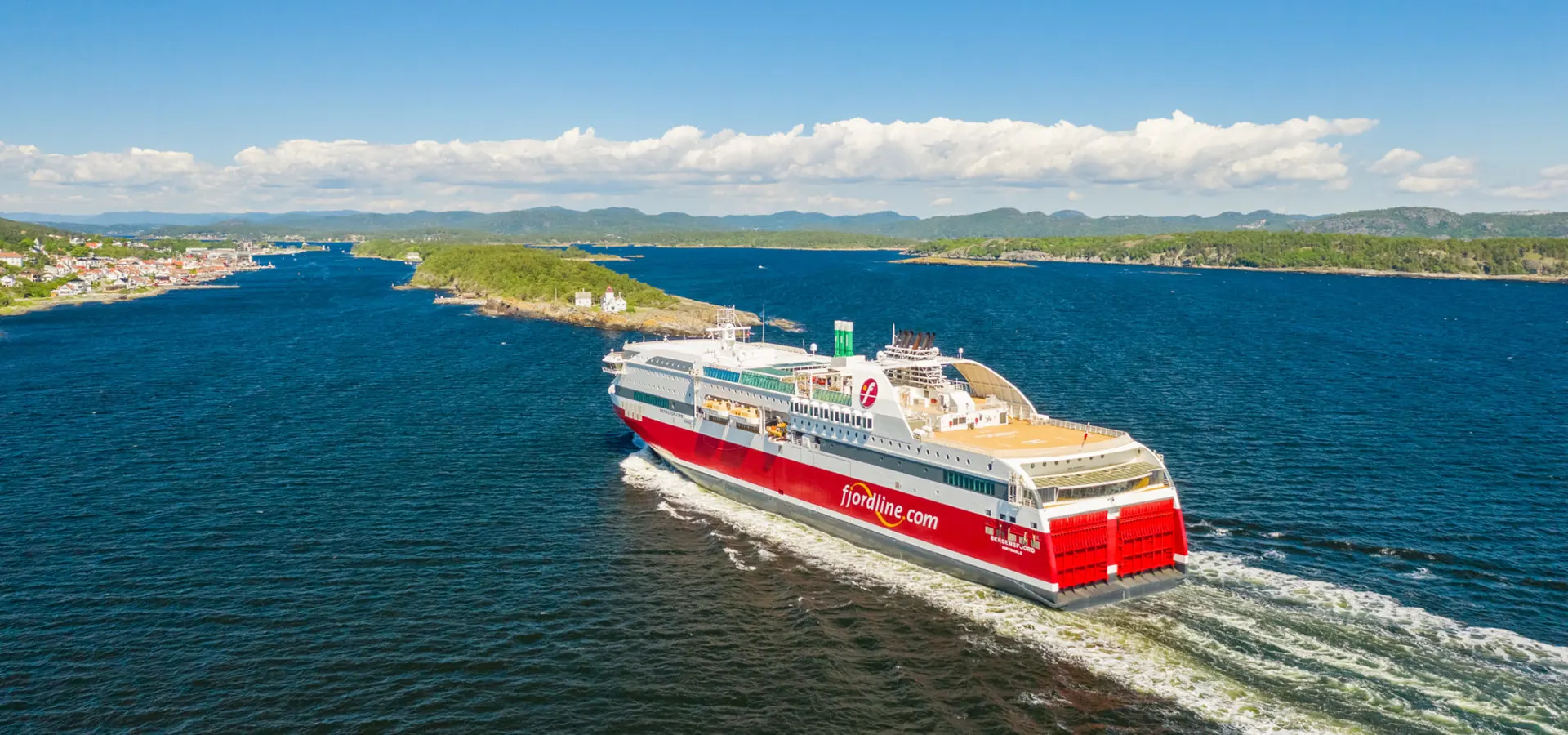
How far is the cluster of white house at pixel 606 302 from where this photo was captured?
477 ft

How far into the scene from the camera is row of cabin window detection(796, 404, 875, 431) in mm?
44062

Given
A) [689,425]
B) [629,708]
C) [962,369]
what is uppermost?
[962,369]

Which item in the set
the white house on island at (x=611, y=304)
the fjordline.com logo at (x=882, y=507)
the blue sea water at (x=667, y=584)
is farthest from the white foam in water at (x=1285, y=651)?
the white house on island at (x=611, y=304)

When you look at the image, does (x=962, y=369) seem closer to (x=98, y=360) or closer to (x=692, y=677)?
(x=692, y=677)

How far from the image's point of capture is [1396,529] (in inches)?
1772

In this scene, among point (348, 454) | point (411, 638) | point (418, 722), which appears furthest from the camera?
point (348, 454)

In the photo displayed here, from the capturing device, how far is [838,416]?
4562 cm

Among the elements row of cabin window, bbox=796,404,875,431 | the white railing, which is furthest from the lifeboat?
the white railing

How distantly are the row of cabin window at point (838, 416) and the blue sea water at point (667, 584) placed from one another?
6.32m

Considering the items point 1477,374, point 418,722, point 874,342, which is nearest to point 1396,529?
point 418,722

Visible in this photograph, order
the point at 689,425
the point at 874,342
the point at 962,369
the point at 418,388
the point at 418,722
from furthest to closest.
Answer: the point at 874,342 → the point at 418,388 → the point at 689,425 → the point at 962,369 → the point at 418,722

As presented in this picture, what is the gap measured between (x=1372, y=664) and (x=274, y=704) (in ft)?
125

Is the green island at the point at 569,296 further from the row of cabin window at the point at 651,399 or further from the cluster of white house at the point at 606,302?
the row of cabin window at the point at 651,399

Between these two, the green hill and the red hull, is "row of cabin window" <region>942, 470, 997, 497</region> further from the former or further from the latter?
the green hill
